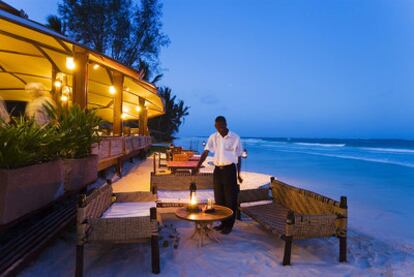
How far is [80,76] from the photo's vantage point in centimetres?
641

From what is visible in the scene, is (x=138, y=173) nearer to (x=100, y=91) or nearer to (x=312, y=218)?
(x=100, y=91)

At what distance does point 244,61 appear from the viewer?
9356 cm

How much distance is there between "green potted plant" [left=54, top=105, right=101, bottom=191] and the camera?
430 cm

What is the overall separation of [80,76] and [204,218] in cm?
396

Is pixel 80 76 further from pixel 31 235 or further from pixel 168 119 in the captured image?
pixel 168 119

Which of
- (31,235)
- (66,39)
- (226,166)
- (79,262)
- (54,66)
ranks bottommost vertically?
(79,262)

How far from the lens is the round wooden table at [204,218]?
162 inches

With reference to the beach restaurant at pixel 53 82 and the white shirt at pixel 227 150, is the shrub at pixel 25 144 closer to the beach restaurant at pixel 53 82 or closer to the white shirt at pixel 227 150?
the beach restaurant at pixel 53 82

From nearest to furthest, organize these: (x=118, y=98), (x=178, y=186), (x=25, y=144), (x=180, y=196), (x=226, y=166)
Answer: (x=25, y=144)
(x=226, y=166)
(x=180, y=196)
(x=178, y=186)
(x=118, y=98)

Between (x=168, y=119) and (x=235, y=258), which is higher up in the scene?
(x=168, y=119)

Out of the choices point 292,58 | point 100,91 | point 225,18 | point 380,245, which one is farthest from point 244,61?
point 380,245

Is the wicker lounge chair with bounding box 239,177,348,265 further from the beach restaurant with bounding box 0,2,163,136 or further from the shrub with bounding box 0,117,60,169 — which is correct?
the beach restaurant with bounding box 0,2,163,136

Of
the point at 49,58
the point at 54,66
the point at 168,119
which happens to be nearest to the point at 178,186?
the point at 49,58

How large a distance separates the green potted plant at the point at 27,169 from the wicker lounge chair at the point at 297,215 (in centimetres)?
266
